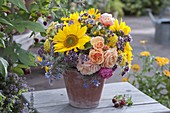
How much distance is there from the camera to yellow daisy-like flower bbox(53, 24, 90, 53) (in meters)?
1.95

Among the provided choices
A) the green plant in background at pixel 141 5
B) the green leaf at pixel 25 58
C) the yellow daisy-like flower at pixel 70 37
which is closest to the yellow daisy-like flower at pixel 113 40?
the yellow daisy-like flower at pixel 70 37

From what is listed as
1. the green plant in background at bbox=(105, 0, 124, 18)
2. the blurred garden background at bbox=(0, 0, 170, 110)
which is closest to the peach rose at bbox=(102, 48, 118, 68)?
the blurred garden background at bbox=(0, 0, 170, 110)

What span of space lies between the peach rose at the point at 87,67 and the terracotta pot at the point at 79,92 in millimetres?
52

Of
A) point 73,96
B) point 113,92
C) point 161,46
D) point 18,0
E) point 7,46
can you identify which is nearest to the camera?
point 18,0

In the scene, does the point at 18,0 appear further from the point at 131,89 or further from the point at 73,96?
the point at 131,89

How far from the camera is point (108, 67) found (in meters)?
1.95

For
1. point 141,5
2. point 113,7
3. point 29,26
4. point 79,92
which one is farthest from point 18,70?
point 141,5

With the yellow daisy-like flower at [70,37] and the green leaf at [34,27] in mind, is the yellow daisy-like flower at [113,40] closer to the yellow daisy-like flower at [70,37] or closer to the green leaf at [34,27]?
the yellow daisy-like flower at [70,37]

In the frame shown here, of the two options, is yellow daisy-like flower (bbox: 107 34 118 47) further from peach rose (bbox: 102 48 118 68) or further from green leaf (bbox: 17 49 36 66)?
green leaf (bbox: 17 49 36 66)

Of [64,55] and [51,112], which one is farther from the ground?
[64,55]

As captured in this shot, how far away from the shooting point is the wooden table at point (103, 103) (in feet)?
6.70

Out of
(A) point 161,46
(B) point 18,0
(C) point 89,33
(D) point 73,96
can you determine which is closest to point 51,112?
(D) point 73,96

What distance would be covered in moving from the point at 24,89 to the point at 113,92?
1.81 ft

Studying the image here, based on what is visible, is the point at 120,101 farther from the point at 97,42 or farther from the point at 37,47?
the point at 37,47
